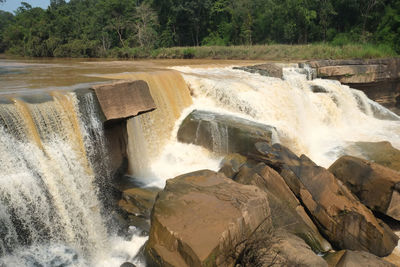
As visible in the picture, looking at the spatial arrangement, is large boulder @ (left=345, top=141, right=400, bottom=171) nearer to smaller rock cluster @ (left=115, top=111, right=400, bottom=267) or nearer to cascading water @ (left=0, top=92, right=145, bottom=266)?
smaller rock cluster @ (left=115, top=111, right=400, bottom=267)

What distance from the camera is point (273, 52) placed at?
22266 mm

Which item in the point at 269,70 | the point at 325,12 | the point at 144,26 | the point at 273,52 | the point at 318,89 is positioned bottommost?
the point at 318,89

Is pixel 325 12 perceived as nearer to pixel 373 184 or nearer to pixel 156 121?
pixel 156 121

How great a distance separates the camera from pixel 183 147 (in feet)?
27.2

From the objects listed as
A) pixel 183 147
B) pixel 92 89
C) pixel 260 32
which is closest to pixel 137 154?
pixel 183 147

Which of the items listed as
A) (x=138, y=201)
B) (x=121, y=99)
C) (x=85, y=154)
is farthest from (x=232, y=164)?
(x=85, y=154)

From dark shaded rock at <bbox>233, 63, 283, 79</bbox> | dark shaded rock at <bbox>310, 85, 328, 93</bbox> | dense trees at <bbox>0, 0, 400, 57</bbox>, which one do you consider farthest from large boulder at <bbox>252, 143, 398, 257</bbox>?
dense trees at <bbox>0, 0, 400, 57</bbox>

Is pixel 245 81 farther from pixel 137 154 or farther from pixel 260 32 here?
pixel 260 32

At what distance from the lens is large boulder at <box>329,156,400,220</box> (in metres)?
5.80

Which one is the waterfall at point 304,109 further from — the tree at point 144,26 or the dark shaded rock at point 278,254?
the tree at point 144,26

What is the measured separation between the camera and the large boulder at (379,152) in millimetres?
7464

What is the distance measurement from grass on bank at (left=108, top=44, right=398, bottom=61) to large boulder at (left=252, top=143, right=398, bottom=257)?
14.8 metres

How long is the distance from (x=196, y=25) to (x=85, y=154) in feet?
111

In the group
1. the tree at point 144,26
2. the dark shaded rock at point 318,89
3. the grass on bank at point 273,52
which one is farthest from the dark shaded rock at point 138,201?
the tree at point 144,26
